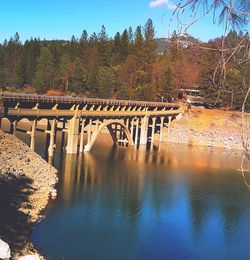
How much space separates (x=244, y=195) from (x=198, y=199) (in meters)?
3.93

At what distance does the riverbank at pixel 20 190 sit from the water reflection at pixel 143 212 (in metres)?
0.68

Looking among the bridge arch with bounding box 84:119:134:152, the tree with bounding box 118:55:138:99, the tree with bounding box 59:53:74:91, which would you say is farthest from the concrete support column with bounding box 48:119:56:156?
the tree with bounding box 59:53:74:91

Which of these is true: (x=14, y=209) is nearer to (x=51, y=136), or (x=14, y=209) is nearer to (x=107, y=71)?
(x=51, y=136)

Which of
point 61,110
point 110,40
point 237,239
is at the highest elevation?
point 110,40

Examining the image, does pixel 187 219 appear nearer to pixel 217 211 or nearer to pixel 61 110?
pixel 217 211

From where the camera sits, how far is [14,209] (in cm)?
1844

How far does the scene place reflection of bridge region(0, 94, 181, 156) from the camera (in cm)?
3128

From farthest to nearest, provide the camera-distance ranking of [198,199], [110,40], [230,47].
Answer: [110,40] < [198,199] < [230,47]

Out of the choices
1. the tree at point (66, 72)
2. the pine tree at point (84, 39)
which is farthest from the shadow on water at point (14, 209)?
the pine tree at point (84, 39)

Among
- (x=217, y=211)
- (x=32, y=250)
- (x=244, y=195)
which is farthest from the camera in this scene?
(x=244, y=195)

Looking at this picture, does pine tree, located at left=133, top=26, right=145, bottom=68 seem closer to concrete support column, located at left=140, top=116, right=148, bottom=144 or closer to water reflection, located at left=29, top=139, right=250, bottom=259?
concrete support column, located at left=140, top=116, right=148, bottom=144

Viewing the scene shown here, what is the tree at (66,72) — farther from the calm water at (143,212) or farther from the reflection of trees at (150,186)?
the calm water at (143,212)

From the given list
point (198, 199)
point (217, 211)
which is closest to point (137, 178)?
point (198, 199)

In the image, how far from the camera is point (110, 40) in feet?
307
